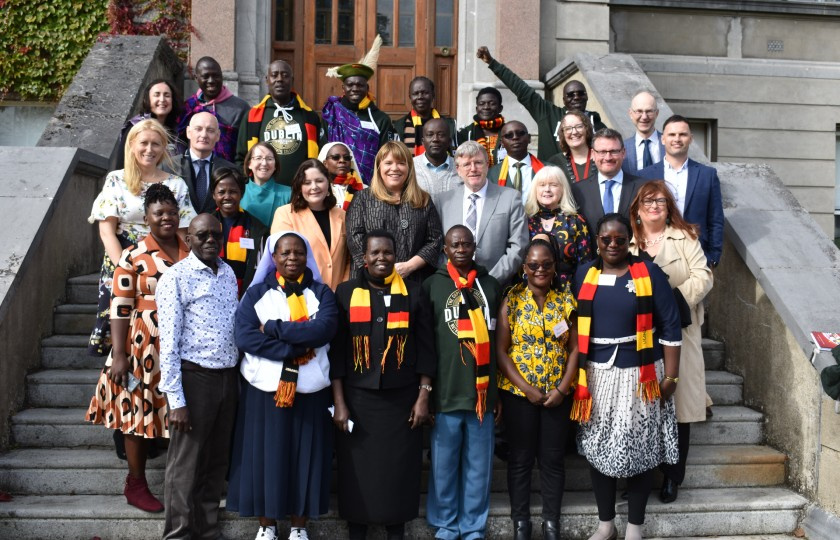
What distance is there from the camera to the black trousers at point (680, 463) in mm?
5324

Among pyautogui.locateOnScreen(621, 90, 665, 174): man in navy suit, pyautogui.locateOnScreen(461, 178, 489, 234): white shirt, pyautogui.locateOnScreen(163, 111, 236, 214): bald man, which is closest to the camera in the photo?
pyautogui.locateOnScreen(461, 178, 489, 234): white shirt

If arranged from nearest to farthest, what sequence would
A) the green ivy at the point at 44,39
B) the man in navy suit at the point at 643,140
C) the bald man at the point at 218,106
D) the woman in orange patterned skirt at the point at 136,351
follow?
the woman in orange patterned skirt at the point at 136,351, the man in navy suit at the point at 643,140, the bald man at the point at 218,106, the green ivy at the point at 44,39

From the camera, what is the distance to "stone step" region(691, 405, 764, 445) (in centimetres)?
592

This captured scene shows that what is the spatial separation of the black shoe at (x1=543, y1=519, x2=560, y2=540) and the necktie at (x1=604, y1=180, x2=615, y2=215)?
6.84ft

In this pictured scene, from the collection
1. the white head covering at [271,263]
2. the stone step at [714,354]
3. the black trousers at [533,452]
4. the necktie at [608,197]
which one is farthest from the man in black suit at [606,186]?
the white head covering at [271,263]

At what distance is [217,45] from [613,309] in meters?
7.20

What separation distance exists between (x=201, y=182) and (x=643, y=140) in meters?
3.34

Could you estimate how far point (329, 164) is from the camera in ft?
19.7

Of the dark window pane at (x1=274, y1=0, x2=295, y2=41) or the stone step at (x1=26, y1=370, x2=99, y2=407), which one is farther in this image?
the dark window pane at (x1=274, y1=0, x2=295, y2=41)

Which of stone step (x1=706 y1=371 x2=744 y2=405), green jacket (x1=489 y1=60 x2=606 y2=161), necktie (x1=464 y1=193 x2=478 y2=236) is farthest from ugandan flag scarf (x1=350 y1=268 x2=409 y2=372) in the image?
green jacket (x1=489 y1=60 x2=606 y2=161)

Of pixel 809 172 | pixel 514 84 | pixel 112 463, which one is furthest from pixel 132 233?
pixel 809 172

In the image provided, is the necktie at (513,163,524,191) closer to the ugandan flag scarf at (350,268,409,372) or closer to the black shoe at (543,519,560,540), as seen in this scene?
the ugandan flag scarf at (350,268,409,372)

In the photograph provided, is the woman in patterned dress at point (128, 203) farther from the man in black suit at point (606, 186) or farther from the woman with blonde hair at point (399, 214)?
the man in black suit at point (606, 186)

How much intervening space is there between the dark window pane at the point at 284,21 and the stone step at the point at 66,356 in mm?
6478
